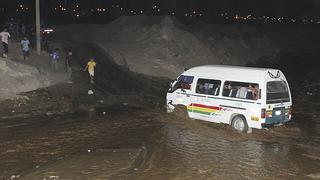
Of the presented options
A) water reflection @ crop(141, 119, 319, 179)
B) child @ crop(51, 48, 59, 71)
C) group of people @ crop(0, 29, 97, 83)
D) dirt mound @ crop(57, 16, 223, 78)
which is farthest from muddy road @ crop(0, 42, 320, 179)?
dirt mound @ crop(57, 16, 223, 78)

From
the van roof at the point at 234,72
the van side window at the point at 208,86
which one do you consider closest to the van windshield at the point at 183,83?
the van roof at the point at 234,72

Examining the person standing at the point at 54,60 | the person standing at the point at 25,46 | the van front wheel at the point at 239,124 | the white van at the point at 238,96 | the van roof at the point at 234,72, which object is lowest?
the van front wheel at the point at 239,124

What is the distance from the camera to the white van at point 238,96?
17.8 metres

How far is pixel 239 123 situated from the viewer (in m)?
18.6

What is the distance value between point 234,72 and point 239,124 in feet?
6.62

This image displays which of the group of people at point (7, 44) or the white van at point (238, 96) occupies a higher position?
the group of people at point (7, 44)

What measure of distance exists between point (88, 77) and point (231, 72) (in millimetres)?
13406

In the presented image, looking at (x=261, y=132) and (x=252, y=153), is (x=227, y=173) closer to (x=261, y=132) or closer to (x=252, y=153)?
(x=252, y=153)

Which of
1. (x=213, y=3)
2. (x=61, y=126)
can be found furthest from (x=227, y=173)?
(x=213, y=3)

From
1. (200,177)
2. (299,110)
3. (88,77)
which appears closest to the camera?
(200,177)

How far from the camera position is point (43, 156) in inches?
590

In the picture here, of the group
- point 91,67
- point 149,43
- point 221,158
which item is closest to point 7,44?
point 91,67

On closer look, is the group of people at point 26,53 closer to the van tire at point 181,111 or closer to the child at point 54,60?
the child at point 54,60

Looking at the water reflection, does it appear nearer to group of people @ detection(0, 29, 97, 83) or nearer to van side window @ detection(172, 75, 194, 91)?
van side window @ detection(172, 75, 194, 91)
